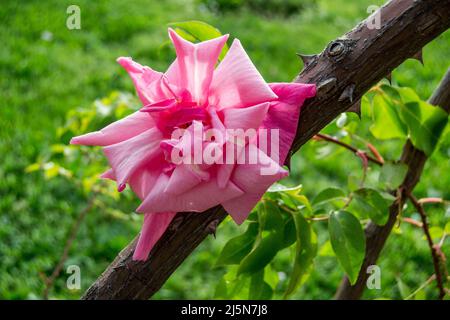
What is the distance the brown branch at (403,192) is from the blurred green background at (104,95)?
0.29 ft

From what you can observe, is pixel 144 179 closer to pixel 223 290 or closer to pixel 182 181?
pixel 182 181

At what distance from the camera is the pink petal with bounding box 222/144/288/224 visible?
546 mm

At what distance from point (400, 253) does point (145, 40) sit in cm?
157

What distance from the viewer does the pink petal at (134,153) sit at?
1.89 feet

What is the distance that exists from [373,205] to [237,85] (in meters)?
0.30

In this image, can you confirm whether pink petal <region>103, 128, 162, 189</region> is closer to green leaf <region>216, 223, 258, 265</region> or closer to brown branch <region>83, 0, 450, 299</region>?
brown branch <region>83, 0, 450, 299</region>

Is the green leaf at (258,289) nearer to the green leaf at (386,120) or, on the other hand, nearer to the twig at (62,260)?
the green leaf at (386,120)

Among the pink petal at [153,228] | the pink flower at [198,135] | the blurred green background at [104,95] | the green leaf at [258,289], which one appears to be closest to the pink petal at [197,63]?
the pink flower at [198,135]

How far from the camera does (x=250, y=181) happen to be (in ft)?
1.82

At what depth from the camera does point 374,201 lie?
2.65 ft

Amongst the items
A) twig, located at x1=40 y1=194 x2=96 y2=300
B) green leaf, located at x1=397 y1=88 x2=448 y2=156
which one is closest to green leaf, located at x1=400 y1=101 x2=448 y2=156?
green leaf, located at x1=397 y1=88 x2=448 y2=156

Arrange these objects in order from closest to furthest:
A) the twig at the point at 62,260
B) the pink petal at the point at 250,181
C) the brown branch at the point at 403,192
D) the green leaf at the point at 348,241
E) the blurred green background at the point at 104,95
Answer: the pink petal at the point at 250,181, the green leaf at the point at 348,241, the brown branch at the point at 403,192, the twig at the point at 62,260, the blurred green background at the point at 104,95

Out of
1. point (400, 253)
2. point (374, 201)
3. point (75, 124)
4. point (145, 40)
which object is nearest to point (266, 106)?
point (374, 201)

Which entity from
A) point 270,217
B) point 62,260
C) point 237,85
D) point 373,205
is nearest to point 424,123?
point 373,205
